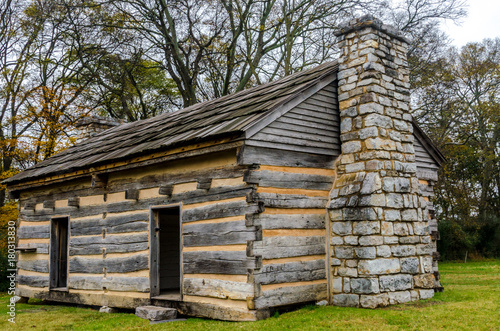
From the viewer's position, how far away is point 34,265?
1241 centimetres

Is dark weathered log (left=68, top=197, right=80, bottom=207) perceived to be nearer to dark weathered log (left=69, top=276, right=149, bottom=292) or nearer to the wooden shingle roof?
the wooden shingle roof

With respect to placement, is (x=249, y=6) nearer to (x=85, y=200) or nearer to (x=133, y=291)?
(x=85, y=200)

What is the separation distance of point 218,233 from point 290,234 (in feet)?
4.03

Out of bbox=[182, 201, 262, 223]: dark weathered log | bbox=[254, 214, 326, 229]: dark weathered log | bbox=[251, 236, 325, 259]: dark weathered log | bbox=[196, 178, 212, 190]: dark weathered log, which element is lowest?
bbox=[251, 236, 325, 259]: dark weathered log

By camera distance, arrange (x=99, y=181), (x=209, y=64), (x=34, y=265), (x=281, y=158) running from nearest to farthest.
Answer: (x=281, y=158) < (x=99, y=181) < (x=34, y=265) < (x=209, y=64)

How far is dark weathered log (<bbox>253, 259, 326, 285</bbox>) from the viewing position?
7.67 m

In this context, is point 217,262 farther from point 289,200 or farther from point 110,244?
point 110,244

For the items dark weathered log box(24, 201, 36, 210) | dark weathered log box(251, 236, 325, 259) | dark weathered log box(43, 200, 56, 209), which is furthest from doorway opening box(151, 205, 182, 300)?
dark weathered log box(251, 236, 325, 259)

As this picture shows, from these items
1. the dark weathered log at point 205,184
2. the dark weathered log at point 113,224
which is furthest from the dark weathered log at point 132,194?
the dark weathered log at point 205,184

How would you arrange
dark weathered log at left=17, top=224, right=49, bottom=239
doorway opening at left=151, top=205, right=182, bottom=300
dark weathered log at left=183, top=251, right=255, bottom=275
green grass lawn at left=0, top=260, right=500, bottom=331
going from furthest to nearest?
dark weathered log at left=17, top=224, right=49, bottom=239 < doorway opening at left=151, top=205, right=182, bottom=300 < dark weathered log at left=183, top=251, right=255, bottom=275 < green grass lawn at left=0, top=260, right=500, bottom=331

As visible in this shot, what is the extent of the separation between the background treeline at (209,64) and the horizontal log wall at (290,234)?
13.0 metres

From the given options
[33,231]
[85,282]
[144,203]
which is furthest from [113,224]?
[33,231]

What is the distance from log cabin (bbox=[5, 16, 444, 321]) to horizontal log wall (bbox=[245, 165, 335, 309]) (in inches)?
1.0

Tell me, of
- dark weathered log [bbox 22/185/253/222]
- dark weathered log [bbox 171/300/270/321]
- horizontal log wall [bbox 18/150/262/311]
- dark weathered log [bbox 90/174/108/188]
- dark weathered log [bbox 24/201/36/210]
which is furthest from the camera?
dark weathered log [bbox 24/201/36/210]
